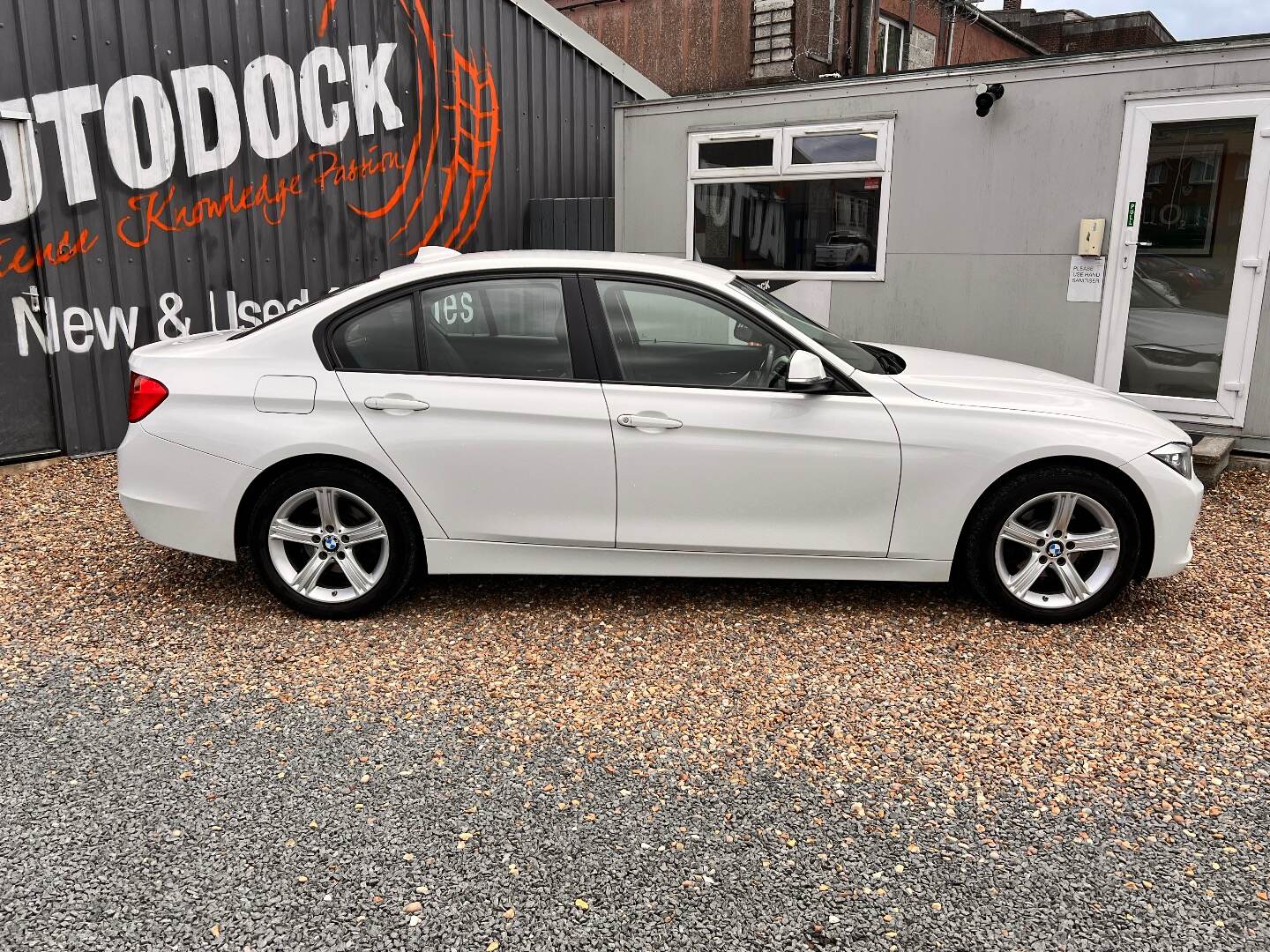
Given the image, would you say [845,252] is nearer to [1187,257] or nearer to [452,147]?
[1187,257]

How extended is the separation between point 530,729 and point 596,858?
79cm

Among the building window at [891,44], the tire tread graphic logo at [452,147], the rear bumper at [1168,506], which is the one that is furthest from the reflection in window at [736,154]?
the building window at [891,44]

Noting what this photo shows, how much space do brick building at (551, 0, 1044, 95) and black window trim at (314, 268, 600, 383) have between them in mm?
12976

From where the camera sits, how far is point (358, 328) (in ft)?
14.0

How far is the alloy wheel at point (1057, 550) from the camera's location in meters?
4.17

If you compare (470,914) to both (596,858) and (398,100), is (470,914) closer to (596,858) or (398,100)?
(596,858)

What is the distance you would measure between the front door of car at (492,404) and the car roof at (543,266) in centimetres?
6

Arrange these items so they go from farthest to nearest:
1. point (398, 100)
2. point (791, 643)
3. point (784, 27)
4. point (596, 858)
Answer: point (784, 27), point (398, 100), point (791, 643), point (596, 858)

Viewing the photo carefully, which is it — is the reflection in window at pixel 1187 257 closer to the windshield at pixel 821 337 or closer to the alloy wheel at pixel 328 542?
the windshield at pixel 821 337

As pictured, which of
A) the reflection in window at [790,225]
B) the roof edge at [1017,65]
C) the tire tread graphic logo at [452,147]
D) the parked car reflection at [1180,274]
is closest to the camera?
the roof edge at [1017,65]

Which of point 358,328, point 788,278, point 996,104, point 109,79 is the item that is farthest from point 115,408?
point 996,104

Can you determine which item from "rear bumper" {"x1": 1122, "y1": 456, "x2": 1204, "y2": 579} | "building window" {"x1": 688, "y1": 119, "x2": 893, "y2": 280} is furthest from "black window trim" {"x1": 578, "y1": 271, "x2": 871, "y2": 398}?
"building window" {"x1": 688, "y1": 119, "x2": 893, "y2": 280}

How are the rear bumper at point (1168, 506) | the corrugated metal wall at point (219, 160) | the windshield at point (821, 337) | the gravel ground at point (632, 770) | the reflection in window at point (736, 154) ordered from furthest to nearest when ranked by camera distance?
the reflection in window at point (736, 154)
the corrugated metal wall at point (219, 160)
the windshield at point (821, 337)
the rear bumper at point (1168, 506)
the gravel ground at point (632, 770)

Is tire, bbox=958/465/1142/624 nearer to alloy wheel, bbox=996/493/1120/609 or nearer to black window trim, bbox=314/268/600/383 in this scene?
alloy wheel, bbox=996/493/1120/609
